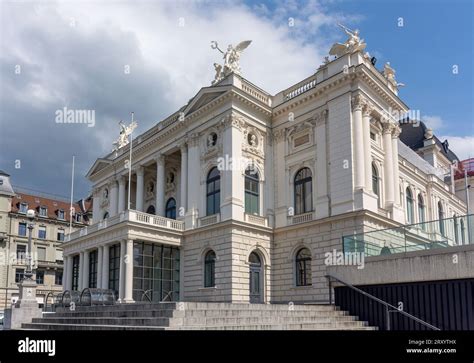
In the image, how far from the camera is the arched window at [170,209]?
38.1 meters

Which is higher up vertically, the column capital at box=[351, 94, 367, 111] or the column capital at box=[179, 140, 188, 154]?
the column capital at box=[351, 94, 367, 111]

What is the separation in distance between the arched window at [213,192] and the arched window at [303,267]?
621cm

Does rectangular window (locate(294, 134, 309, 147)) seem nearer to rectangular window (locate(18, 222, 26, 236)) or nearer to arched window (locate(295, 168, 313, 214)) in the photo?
arched window (locate(295, 168, 313, 214))


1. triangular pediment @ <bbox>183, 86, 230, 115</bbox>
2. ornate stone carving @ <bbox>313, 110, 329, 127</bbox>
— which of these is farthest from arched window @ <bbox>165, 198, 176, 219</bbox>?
ornate stone carving @ <bbox>313, 110, 329, 127</bbox>

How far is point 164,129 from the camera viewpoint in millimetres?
36781

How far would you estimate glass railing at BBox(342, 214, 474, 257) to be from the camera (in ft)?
52.4

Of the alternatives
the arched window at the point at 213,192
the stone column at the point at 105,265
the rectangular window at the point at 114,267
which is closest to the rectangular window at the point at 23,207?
the stone column at the point at 105,265

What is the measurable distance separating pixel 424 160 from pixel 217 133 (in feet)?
100

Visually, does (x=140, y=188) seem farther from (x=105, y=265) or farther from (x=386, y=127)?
(x=386, y=127)

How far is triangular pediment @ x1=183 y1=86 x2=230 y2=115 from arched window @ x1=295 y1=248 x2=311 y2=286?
11678 millimetres

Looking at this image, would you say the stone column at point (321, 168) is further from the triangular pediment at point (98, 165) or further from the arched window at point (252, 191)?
the triangular pediment at point (98, 165)

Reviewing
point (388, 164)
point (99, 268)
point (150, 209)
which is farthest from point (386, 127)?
point (99, 268)
